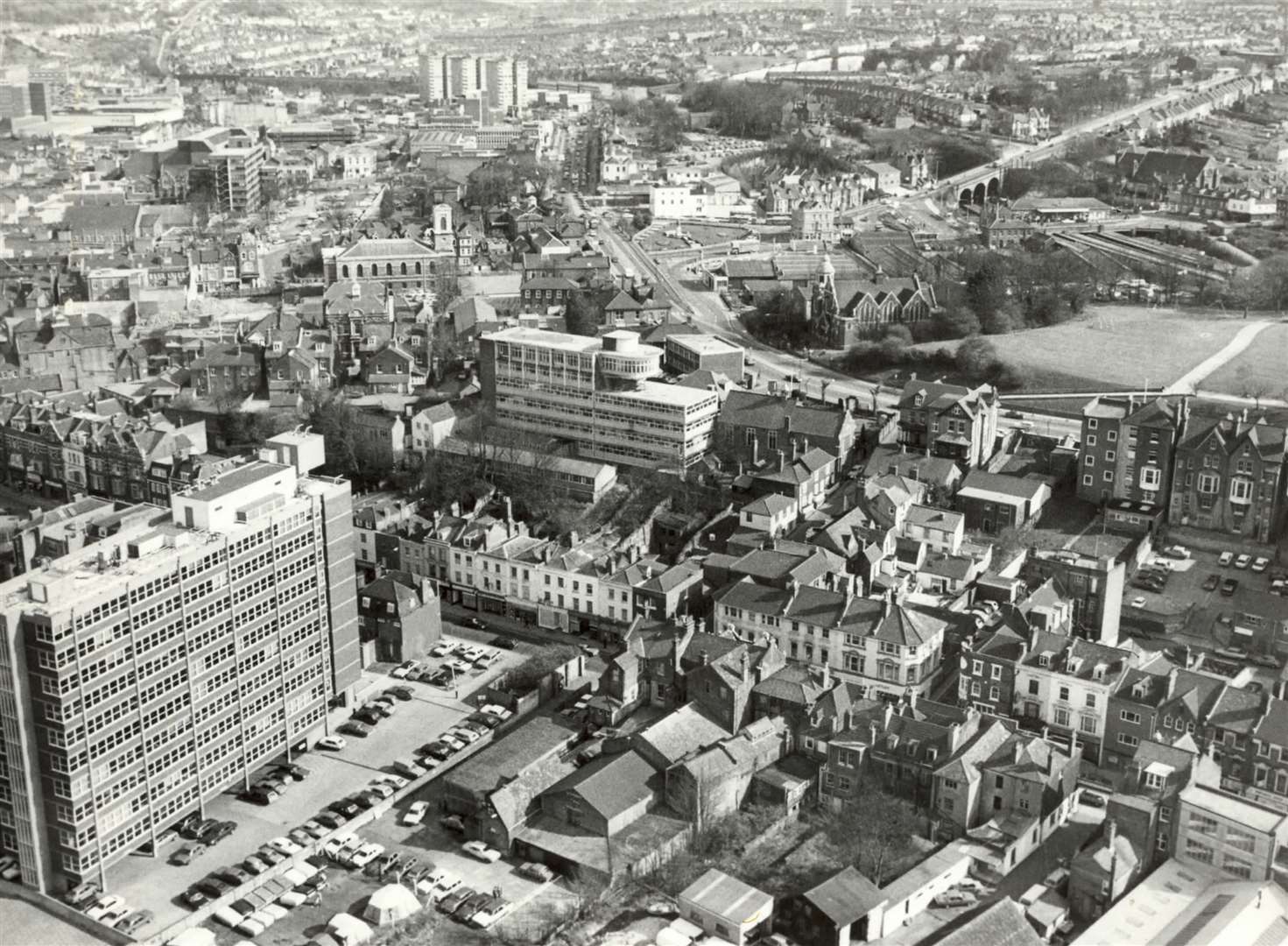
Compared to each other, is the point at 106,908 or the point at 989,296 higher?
the point at 989,296

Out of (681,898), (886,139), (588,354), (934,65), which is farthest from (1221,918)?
(934,65)

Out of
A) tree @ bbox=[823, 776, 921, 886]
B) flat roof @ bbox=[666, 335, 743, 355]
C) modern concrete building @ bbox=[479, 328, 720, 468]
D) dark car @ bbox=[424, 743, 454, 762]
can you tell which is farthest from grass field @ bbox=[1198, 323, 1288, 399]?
dark car @ bbox=[424, 743, 454, 762]

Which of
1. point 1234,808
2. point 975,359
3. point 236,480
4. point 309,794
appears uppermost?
point 236,480

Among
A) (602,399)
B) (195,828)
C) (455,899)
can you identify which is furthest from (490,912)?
(602,399)

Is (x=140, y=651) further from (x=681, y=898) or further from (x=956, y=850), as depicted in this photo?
(x=956, y=850)

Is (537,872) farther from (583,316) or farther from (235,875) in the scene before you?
(583,316)
